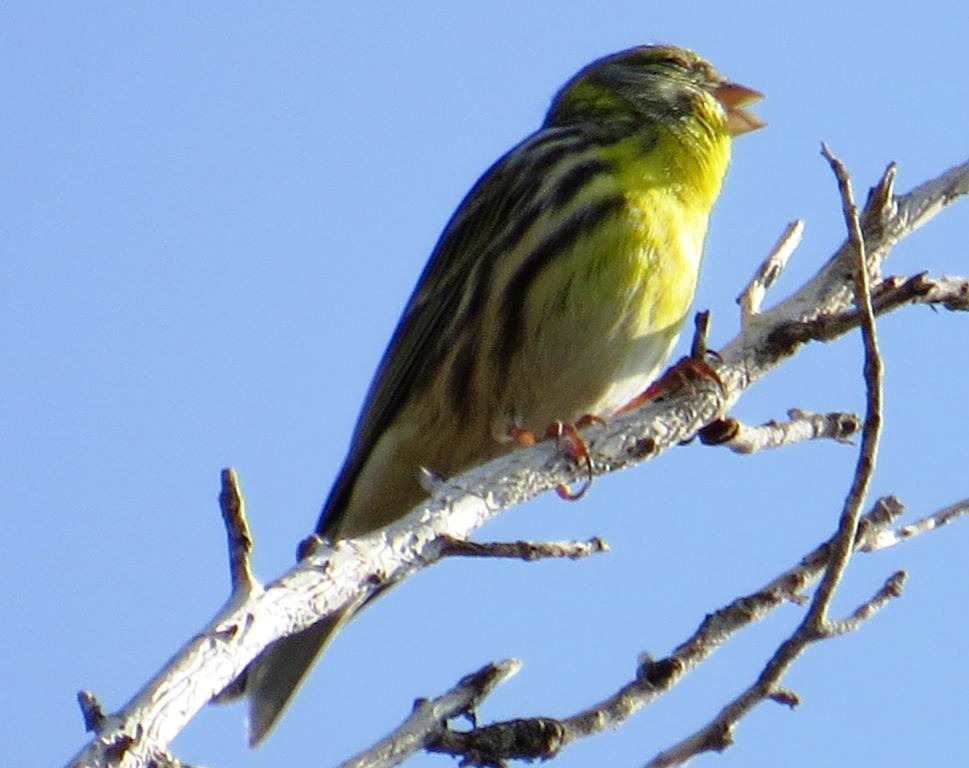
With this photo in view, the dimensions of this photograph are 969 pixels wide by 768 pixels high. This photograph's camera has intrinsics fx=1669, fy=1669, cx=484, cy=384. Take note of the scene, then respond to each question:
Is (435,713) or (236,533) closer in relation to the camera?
(236,533)

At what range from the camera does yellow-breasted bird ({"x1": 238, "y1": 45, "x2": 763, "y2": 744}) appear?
466cm

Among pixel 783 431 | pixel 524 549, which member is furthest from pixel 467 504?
pixel 783 431

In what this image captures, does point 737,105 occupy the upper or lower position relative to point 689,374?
upper

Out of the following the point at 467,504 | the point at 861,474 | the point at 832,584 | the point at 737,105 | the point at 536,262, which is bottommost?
the point at 832,584

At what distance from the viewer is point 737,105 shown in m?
5.64

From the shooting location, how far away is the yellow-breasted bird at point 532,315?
466cm

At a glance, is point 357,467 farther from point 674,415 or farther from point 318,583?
point 318,583

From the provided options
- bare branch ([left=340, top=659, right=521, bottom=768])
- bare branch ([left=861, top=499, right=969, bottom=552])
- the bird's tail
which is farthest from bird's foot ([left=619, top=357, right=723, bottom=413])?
the bird's tail

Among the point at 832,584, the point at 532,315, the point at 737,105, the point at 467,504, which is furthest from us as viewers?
the point at 737,105

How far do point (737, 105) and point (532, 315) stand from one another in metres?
1.39

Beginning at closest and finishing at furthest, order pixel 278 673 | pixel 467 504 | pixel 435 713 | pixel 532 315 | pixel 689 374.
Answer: pixel 435 713, pixel 467 504, pixel 689 374, pixel 278 673, pixel 532 315

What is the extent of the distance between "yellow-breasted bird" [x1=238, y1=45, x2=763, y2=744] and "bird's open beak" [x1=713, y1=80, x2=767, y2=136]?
166mm

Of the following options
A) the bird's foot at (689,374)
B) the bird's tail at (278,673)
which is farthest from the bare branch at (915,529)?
the bird's tail at (278,673)

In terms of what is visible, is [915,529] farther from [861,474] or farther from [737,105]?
[737,105]
